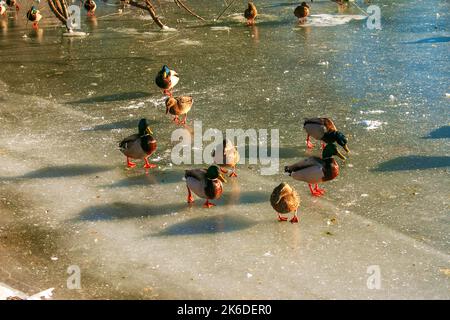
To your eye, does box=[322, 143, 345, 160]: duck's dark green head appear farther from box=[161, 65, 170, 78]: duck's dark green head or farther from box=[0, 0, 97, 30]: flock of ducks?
box=[0, 0, 97, 30]: flock of ducks

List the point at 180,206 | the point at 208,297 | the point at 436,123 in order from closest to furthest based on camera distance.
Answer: the point at 208,297
the point at 180,206
the point at 436,123

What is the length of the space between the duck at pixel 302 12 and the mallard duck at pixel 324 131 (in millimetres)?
7052

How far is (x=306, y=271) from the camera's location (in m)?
6.09

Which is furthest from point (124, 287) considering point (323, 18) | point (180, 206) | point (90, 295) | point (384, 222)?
point (323, 18)

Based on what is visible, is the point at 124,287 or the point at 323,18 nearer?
the point at 124,287

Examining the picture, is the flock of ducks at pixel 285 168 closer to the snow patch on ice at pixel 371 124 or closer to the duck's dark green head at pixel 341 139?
the duck's dark green head at pixel 341 139

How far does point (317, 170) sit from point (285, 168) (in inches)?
17.5

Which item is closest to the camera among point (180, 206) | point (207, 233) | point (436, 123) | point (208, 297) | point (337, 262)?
point (208, 297)

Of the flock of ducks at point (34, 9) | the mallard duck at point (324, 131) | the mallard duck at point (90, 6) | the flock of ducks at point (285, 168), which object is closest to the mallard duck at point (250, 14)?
the flock of ducks at point (34, 9)

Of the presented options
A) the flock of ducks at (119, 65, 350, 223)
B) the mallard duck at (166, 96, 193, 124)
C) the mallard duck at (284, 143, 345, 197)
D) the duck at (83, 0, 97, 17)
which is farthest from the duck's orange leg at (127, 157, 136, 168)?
the duck at (83, 0, 97, 17)

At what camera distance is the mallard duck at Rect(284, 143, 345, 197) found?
739cm

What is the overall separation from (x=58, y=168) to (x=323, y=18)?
918cm

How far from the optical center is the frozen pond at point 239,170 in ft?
20.0
